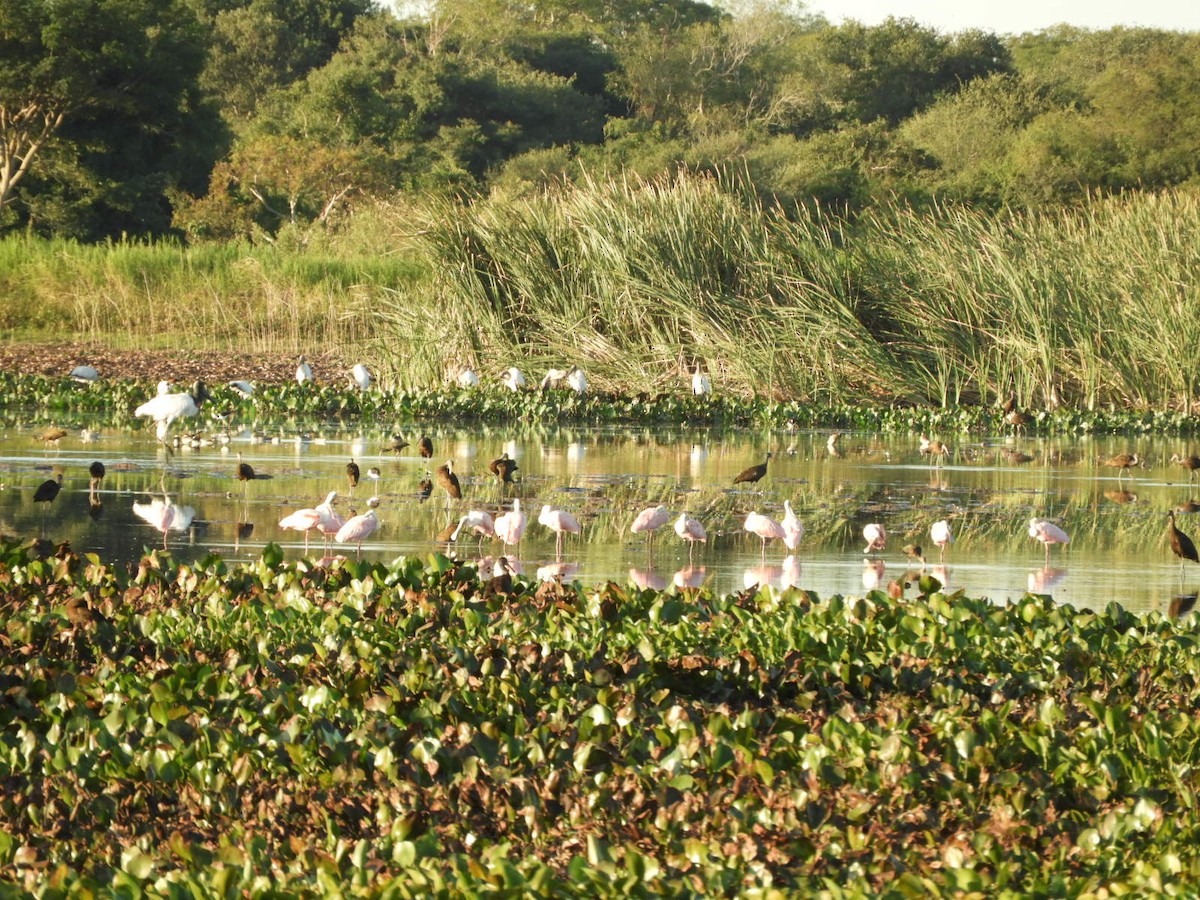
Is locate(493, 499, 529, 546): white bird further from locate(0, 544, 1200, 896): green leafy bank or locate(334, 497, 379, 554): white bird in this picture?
locate(0, 544, 1200, 896): green leafy bank

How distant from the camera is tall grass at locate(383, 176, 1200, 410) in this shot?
1931 centimetres

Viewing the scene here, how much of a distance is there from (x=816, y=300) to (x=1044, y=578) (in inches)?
450

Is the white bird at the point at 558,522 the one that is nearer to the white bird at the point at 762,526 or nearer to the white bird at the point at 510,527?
the white bird at the point at 510,527

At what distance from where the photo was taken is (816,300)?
19.7m

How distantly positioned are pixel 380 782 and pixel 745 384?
15414 mm

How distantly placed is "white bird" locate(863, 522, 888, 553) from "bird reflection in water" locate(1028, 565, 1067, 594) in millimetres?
822

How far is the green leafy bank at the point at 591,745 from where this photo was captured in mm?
3891

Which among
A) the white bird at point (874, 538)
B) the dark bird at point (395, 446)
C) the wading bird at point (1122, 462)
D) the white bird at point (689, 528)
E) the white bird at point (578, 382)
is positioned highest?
the white bird at point (578, 382)

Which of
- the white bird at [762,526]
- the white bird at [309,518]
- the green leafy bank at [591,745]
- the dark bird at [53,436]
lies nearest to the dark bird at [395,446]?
the dark bird at [53,436]

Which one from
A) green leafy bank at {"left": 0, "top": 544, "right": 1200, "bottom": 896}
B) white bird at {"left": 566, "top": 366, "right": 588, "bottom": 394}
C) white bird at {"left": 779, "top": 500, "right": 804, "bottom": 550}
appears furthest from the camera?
white bird at {"left": 566, "top": 366, "right": 588, "bottom": 394}

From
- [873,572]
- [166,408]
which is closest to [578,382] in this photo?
[166,408]

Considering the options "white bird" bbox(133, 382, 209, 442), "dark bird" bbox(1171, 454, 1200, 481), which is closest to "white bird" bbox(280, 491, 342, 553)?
"white bird" bbox(133, 382, 209, 442)

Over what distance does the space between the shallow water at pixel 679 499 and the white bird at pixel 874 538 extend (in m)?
0.06

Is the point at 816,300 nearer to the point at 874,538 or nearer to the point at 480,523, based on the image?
the point at 874,538
